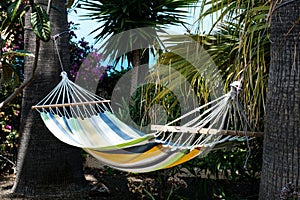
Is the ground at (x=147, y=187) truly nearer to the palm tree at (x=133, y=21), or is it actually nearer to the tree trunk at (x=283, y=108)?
the tree trunk at (x=283, y=108)

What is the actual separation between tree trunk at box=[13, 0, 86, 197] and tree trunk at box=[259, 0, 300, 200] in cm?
217

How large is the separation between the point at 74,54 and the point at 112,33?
1.91 ft

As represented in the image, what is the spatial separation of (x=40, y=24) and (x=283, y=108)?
1.53m

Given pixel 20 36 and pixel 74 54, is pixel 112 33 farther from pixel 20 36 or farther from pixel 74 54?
pixel 20 36

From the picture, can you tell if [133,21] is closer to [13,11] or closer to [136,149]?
[13,11]

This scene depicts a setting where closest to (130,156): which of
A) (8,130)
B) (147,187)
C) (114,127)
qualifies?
(114,127)

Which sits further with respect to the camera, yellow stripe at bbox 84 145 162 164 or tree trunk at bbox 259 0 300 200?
yellow stripe at bbox 84 145 162 164

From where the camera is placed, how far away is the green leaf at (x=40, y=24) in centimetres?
273

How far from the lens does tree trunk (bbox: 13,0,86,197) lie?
156 inches

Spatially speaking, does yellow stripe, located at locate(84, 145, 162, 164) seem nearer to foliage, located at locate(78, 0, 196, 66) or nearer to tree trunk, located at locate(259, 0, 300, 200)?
tree trunk, located at locate(259, 0, 300, 200)

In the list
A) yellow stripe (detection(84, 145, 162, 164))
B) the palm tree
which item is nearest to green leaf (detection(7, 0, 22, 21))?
yellow stripe (detection(84, 145, 162, 164))

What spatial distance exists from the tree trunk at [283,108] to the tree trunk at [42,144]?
217 centimetres

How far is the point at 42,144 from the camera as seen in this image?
4.00 metres

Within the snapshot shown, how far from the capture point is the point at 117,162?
265 cm
